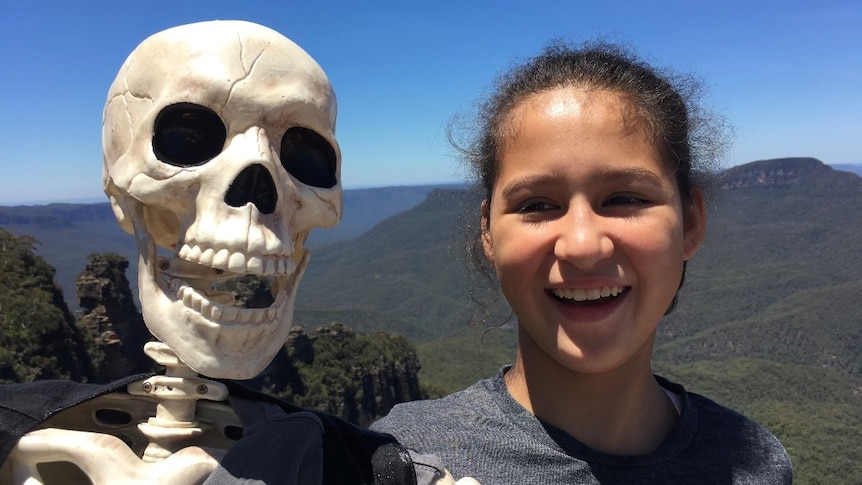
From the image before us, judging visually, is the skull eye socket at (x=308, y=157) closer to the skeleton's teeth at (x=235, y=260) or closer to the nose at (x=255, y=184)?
the nose at (x=255, y=184)

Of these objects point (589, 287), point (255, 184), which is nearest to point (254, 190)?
point (255, 184)

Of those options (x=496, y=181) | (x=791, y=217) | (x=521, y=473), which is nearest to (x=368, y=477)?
(x=521, y=473)

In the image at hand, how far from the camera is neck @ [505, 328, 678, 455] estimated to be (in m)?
2.51

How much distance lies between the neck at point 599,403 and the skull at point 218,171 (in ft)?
4.08

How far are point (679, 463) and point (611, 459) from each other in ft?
1.02

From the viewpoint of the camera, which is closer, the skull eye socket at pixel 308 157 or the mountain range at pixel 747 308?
the skull eye socket at pixel 308 157

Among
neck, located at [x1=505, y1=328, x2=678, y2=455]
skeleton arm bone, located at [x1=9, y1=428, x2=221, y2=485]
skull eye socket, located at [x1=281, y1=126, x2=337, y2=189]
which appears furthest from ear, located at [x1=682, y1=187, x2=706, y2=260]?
skeleton arm bone, located at [x1=9, y1=428, x2=221, y2=485]

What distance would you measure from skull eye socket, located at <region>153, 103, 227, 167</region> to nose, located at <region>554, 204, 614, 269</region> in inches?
48.5

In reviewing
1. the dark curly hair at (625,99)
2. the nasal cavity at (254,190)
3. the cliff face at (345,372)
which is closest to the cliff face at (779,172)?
the cliff face at (345,372)

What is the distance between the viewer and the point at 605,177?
2.21m

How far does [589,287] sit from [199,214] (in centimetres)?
140

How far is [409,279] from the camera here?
503ft

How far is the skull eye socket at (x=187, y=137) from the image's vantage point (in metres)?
1.82

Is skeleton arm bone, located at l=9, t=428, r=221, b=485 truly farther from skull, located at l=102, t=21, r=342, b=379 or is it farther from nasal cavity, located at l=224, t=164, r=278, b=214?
nasal cavity, located at l=224, t=164, r=278, b=214
